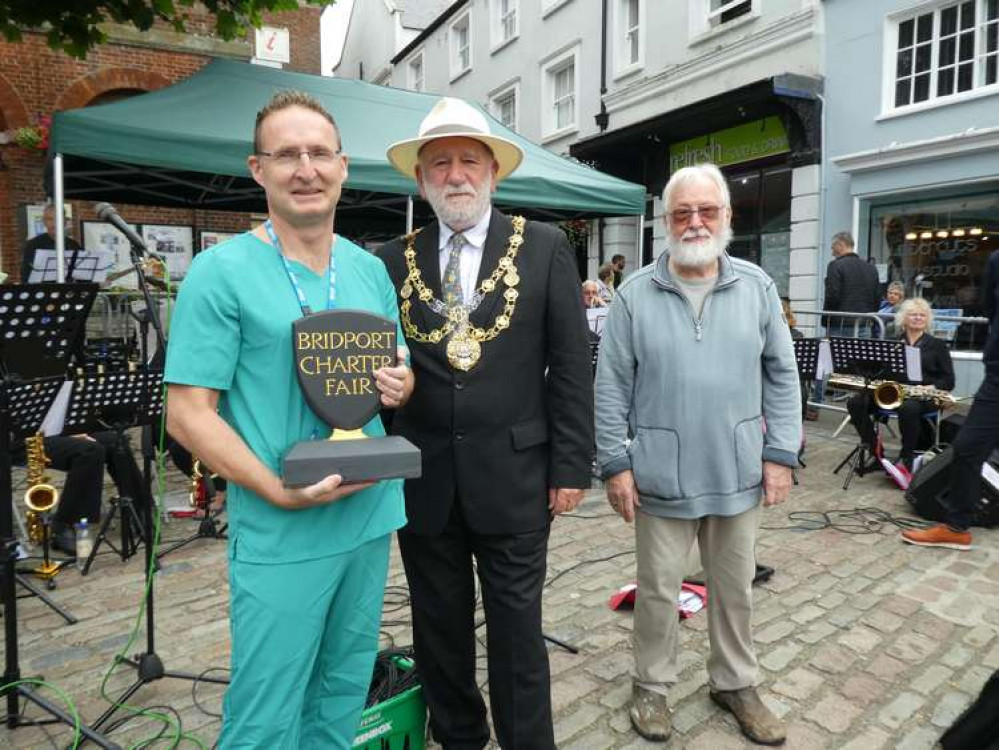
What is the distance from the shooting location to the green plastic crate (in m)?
2.16

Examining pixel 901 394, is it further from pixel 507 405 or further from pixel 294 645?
pixel 294 645

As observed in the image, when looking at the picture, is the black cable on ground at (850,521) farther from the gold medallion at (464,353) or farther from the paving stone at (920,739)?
the gold medallion at (464,353)

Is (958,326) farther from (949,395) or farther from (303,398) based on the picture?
(303,398)

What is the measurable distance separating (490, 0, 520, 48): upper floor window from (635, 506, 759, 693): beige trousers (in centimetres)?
1790

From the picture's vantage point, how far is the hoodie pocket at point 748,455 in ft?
8.52

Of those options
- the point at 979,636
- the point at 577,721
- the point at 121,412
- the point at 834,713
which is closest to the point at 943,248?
the point at 979,636

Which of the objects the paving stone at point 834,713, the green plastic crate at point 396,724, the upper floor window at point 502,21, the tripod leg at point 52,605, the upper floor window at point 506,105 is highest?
the upper floor window at point 502,21

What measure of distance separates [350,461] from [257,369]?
1.04 feet

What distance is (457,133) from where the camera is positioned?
2.11 meters

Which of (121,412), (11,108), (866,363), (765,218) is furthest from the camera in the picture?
(765,218)

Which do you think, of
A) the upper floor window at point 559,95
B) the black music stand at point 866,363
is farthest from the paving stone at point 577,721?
the upper floor window at point 559,95

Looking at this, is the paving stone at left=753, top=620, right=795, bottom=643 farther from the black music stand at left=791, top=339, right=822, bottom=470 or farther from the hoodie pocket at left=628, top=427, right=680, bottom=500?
the black music stand at left=791, top=339, right=822, bottom=470

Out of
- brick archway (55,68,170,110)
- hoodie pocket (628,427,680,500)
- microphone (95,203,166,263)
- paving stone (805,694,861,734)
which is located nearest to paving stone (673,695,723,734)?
paving stone (805,694,861,734)

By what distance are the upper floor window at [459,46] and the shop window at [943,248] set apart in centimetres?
1388
